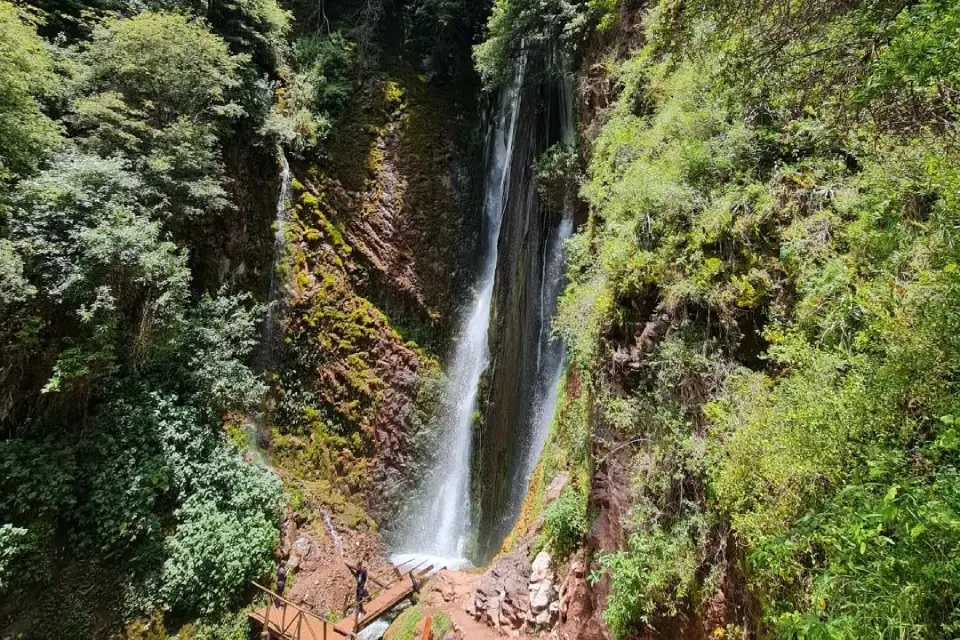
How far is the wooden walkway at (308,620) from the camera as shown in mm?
7676

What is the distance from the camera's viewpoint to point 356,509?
38.1ft

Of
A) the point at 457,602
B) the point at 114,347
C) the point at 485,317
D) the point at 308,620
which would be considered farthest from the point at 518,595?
the point at 485,317

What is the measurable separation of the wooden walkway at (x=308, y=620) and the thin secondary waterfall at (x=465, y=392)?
10.4 feet

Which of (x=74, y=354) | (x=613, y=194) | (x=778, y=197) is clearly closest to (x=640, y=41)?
(x=613, y=194)

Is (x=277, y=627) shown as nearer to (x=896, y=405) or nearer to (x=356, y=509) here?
(x=356, y=509)

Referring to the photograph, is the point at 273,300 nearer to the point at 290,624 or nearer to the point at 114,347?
the point at 114,347

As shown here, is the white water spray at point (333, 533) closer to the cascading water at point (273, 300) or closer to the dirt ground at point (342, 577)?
the dirt ground at point (342, 577)

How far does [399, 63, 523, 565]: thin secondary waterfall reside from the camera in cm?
1223

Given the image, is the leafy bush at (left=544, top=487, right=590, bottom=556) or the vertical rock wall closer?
the leafy bush at (left=544, top=487, right=590, bottom=556)

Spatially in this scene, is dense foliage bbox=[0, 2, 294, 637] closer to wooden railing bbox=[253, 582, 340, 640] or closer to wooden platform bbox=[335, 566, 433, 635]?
wooden railing bbox=[253, 582, 340, 640]

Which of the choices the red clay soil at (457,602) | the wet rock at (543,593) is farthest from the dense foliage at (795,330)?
the red clay soil at (457,602)

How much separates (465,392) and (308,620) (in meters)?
6.94

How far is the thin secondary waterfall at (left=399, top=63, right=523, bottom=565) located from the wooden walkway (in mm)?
3164

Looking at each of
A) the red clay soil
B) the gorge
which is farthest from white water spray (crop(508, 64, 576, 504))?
the red clay soil
